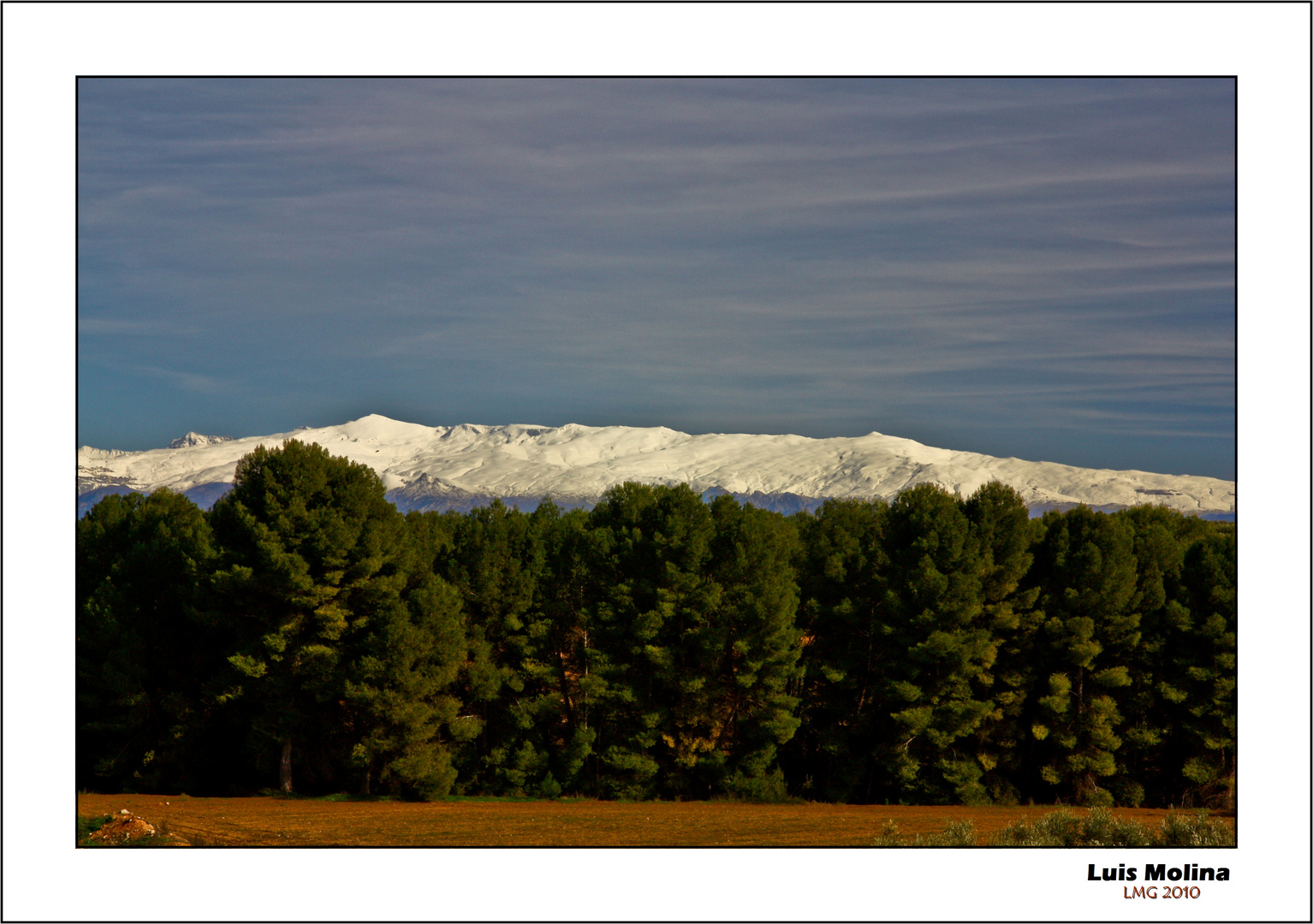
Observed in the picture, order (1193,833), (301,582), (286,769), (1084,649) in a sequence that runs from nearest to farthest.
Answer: (1193,833), (301,582), (286,769), (1084,649)

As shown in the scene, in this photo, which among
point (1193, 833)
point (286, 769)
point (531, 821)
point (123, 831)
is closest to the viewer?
point (1193, 833)

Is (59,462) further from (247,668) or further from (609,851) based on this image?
(247,668)

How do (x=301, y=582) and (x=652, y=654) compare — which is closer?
(x=301, y=582)

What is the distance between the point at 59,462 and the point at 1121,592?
Result: 1494 inches

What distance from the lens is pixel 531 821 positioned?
27.1 metres

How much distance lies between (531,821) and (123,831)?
11447mm

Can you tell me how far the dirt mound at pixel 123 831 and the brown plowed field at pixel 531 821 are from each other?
73cm

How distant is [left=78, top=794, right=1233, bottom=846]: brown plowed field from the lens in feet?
71.3

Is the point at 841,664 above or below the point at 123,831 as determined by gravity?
below

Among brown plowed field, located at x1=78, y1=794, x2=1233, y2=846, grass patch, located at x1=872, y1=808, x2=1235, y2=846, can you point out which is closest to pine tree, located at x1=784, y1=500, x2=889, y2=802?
brown plowed field, located at x1=78, y1=794, x2=1233, y2=846

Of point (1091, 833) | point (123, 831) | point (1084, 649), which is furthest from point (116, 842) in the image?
point (1084, 649)

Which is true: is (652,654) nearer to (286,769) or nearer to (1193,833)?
(286,769)

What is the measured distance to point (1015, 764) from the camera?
41.2m

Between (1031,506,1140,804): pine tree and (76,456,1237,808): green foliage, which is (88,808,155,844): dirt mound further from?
(1031,506,1140,804): pine tree
